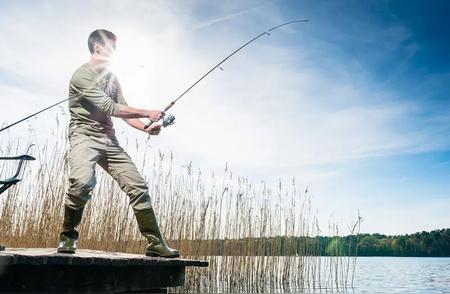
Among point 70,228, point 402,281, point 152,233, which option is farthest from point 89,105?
point 402,281

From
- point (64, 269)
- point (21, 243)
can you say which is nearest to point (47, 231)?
point (21, 243)

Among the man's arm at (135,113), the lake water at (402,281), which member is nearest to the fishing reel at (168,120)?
the man's arm at (135,113)

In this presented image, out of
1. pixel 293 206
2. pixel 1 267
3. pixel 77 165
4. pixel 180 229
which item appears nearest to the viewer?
pixel 1 267

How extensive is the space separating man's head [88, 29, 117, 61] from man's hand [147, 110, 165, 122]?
0.54 m

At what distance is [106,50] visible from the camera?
3500mm

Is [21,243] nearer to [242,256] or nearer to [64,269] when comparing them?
[242,256]

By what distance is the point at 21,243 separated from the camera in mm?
5957

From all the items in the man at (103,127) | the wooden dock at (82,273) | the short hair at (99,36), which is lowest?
the wooden dock at (82,273)

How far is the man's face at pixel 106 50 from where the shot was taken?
11.4ft

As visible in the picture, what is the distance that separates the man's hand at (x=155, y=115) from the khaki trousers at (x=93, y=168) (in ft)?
1.10

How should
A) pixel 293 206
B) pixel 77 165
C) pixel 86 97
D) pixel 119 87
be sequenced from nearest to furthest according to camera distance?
pixel 77 165
pixel 86 97
pixel 119 87
pixel 293 206

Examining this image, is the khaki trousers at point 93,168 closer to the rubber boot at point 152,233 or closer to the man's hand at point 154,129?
the rubber boot at point 152,233

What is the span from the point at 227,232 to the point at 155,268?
3.94m

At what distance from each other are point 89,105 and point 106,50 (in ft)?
1.45
